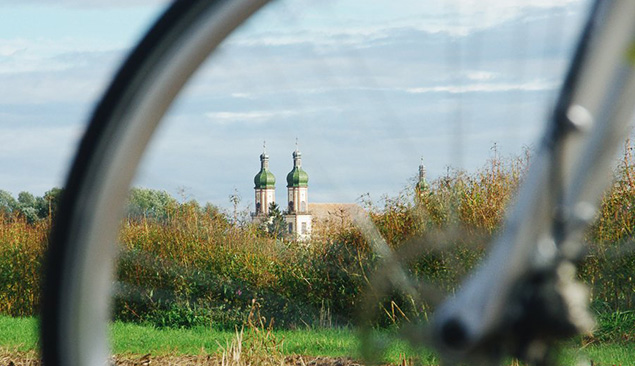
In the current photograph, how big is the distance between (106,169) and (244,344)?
143 inches

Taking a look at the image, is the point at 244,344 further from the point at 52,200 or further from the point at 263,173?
the point at 52,200

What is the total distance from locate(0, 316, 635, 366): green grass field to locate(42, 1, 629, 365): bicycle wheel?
245 cm

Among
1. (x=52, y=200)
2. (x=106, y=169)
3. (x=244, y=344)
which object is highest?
(x=52, y=200)

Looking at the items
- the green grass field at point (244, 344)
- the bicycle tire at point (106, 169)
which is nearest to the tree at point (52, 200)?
the bicycle tire at point (106, 169)

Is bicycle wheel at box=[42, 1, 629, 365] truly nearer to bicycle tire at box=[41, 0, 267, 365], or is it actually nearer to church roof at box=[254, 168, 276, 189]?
bicycle tire at box=[41, 0, 267, 365]

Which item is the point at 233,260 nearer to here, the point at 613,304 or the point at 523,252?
the point at 613,304

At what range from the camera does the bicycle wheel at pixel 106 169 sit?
1.09 m

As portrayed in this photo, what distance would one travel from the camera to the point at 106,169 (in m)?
1.12

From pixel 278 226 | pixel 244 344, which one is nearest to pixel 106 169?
pixel 244 344

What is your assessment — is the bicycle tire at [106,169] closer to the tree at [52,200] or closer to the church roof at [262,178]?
the tree at [52,200]

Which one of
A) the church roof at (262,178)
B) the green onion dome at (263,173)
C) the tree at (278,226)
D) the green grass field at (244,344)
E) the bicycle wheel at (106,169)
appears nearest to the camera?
the bicycle wheel at (106,169)

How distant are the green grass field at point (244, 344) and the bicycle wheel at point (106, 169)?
245 centimetres

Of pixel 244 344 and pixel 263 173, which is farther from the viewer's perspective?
pixel 244 344

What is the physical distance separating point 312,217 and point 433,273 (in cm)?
164
